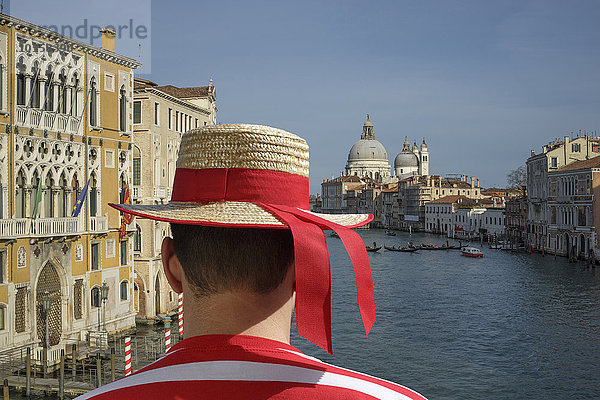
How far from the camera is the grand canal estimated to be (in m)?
10.8

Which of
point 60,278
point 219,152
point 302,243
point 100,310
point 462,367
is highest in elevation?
point 219,152

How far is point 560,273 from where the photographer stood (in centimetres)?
2567

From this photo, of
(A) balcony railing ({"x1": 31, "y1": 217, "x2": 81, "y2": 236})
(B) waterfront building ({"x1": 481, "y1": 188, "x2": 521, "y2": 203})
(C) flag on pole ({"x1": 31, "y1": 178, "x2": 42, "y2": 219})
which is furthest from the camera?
(B) waterfront building ({"x1": 481, "y1": 188, "x2": 521, "y2": 203})

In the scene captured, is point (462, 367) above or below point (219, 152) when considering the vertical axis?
below

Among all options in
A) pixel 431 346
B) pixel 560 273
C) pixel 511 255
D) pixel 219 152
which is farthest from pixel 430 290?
pixel 219 152

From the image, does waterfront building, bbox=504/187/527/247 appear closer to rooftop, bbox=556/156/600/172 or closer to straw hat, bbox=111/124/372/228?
rooftop, bbox=556/156/600/172

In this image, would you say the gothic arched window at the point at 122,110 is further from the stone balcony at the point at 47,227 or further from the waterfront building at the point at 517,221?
the waterfront building at the point at 517,221

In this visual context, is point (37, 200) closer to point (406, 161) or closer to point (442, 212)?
point (442, 212)

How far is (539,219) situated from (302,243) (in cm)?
3890

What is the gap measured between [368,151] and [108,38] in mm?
91286

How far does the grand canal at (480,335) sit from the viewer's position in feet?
35.6

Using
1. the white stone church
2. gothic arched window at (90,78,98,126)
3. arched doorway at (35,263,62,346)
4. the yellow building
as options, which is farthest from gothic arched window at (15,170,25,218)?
the white stone church

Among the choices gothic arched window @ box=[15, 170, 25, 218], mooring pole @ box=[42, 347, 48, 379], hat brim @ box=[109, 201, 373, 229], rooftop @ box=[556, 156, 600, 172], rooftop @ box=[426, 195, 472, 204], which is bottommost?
mooring pole @ box=[42, 347, 48, 379]

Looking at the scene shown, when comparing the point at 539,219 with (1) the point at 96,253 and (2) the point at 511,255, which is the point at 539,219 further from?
(1) the point at 96,253
